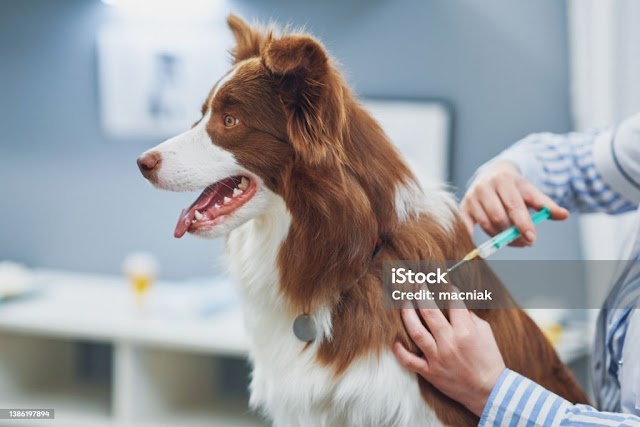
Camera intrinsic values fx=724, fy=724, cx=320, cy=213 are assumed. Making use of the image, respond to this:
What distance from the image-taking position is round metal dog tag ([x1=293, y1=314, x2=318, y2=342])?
0.98m

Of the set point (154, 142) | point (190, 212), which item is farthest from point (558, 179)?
point (154, 142)

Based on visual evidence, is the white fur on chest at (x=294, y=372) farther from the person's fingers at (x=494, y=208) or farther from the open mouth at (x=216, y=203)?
the person's fingers at (x=494, y=208)

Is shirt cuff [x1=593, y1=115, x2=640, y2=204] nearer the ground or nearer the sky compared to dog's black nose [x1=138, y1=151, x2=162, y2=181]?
nearer the ground

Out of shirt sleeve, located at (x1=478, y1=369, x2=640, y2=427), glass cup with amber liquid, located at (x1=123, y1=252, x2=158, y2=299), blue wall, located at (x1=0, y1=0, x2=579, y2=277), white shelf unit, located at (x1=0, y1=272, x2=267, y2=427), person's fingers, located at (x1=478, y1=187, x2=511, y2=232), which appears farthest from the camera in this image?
glass cup with amber liquid, located at (x1=123, y1=252, x2=158, y2=299)

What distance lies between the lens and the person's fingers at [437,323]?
94 centimetres

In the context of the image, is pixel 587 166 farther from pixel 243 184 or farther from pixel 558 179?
pixel 243 184

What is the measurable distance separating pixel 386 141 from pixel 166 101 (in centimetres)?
185

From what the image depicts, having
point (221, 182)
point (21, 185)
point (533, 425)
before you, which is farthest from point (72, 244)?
point (533, 425)

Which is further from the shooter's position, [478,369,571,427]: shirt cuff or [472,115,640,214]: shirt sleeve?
[472,115,640,214]: shirt sleeve

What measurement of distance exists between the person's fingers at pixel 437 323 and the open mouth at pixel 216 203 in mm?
281

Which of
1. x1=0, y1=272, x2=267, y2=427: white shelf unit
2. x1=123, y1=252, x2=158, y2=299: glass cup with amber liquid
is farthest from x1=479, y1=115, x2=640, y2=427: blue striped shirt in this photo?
x1=123, y1=252, x2=158, y2=299: glass cup with amber liquid

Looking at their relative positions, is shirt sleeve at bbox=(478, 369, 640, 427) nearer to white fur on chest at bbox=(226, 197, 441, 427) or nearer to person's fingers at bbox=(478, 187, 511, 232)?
white fur on chest at bbox=(226, 197, 441, 427)

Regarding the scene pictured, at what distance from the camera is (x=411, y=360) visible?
0.94m

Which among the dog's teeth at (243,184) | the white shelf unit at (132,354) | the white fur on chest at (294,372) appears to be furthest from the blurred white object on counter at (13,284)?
the dog's teeth at (243,184)
